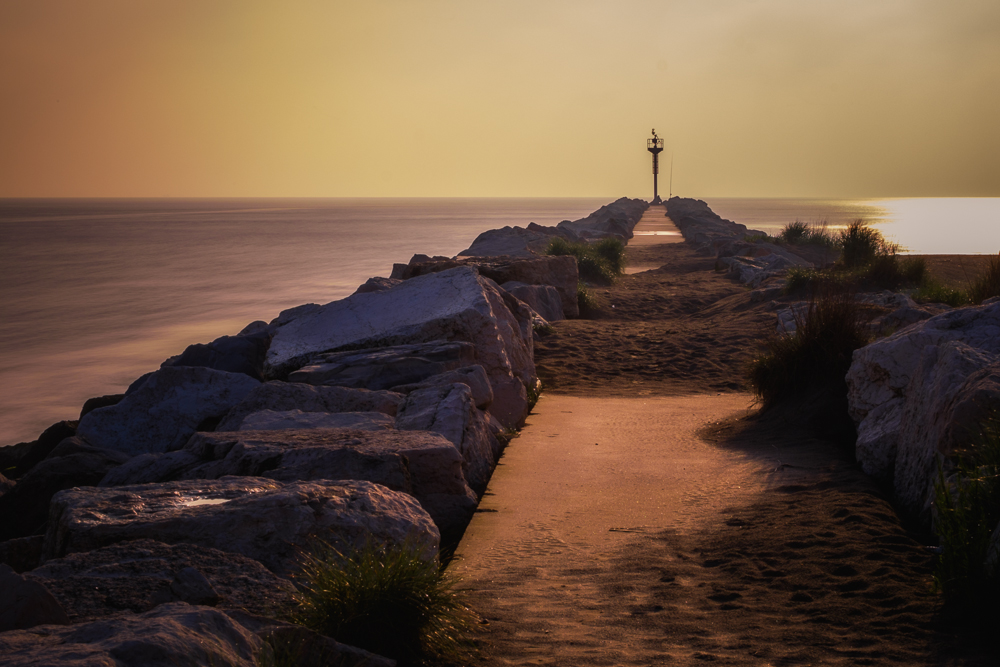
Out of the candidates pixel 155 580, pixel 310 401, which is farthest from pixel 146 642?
pixel 310 401

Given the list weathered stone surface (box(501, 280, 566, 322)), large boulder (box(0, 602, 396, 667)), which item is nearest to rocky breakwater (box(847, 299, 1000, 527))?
large boulder (box(0, 602, 396, 667))

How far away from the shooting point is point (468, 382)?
273 inches

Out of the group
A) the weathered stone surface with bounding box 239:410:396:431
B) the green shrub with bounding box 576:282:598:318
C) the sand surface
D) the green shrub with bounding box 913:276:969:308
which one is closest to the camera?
the sand surface

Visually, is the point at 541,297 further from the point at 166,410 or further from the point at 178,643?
the point at 178,643

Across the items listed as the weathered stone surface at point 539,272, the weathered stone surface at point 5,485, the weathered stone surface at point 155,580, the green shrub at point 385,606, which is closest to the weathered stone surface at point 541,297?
the weathered stone surface at point 539,272

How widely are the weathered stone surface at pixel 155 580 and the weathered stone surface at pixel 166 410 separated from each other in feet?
11.4

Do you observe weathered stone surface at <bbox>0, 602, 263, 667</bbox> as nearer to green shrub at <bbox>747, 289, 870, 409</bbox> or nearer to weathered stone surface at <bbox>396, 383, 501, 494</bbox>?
weathered stone surface at <bbox>396, 383, 501, 494</bbox>

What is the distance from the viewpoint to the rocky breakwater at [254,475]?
274 centimetres

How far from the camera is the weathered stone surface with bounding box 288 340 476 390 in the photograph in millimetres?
7258

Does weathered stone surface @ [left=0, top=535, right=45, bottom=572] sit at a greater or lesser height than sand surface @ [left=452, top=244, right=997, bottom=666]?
greater

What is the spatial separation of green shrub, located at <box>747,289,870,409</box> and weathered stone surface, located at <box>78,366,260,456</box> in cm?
523

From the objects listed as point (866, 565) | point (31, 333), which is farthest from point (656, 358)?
point (31, 333)

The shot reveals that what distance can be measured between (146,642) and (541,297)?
39.2 feet

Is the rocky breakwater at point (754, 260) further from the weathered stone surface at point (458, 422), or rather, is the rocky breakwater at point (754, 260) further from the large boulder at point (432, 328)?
the weathered stone surface at point (458, 422)
